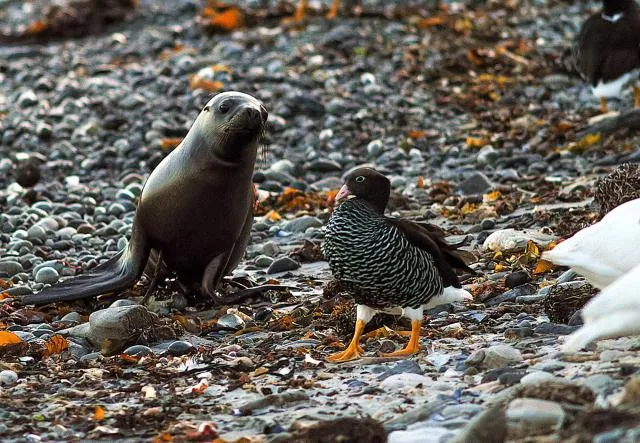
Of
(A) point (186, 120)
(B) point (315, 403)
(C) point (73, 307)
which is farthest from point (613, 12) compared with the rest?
(B) point (315, 403)

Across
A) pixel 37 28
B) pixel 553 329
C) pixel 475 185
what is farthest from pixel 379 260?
pixel 37 28

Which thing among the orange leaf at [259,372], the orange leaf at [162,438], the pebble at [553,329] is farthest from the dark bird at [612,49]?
the orange leaf at [162,438]

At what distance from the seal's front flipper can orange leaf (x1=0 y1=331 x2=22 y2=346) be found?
1.01m

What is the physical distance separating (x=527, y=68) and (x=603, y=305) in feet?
34.9

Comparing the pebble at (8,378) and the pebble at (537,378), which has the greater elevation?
the pebble at (537,378)

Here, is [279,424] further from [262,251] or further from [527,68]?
[527,68]

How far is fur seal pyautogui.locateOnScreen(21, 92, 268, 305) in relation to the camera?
8391 mm

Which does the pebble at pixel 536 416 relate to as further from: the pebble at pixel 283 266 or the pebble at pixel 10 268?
the pebble at pixel 10 268

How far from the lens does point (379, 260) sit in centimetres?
647

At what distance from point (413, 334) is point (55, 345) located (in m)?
2.11

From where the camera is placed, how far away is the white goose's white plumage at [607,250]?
5.91 metres

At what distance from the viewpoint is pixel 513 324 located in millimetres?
6898

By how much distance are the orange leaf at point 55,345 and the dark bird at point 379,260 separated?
5.41 ft

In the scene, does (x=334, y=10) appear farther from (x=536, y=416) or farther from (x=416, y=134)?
(x=536, y=416)
